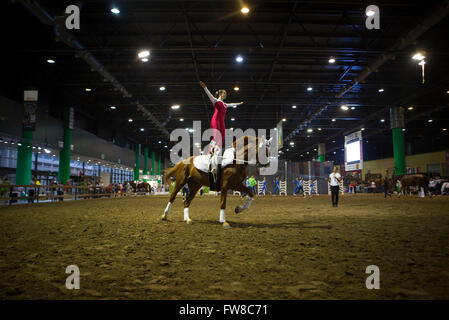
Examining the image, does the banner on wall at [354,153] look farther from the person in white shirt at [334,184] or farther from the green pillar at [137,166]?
the green pillar at [137,166]

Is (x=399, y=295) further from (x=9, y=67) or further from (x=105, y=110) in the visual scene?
(x=105, y=110)

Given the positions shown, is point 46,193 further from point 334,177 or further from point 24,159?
point 334,177

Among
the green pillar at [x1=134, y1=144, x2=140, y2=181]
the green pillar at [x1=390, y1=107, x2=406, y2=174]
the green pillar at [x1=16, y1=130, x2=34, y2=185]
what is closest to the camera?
the green pillar at [x1=16, y1=130, x2=34, y2=185]

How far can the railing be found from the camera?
16.3 metres

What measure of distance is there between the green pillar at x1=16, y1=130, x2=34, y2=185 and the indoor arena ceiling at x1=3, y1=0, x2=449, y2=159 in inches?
142

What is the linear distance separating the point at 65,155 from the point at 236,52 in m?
17.6

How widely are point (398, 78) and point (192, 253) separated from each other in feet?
76.1

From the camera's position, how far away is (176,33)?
1475cm

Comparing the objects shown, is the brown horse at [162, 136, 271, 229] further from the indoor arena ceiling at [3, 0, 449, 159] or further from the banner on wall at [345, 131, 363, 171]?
the banner on wall at [345, 131, 363, 171]

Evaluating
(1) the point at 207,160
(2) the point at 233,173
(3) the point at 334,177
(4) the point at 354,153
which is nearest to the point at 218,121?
(1) the point at 207,160

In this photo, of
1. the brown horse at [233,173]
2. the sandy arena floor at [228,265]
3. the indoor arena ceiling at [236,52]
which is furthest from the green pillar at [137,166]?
the sandy arena floor at [228,265]

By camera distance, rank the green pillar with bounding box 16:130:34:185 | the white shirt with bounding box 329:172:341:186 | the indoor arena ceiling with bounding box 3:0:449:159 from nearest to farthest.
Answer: the white shirt with bounding box 329:172:341:186 < the indoor arena ceiling with bounding box 3:0:449:159 < the green pillar with bounding box 16:130:34:185

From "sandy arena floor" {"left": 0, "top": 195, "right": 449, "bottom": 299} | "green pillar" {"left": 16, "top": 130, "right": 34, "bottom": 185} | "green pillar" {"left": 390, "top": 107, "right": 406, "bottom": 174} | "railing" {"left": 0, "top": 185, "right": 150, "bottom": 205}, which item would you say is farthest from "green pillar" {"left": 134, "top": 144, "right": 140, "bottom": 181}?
"sandy arena floor" {"left": 0, "top": 195, "right": 449, "bottom": 299}

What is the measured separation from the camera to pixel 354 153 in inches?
1192
